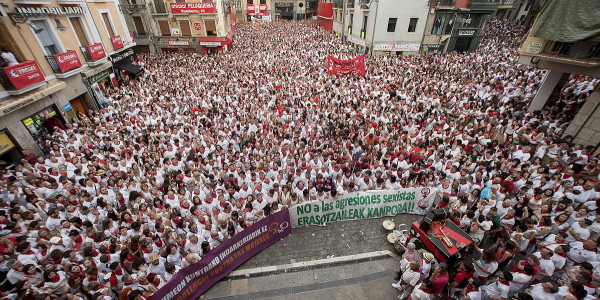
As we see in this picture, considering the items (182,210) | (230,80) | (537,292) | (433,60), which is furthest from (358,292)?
(433,60)

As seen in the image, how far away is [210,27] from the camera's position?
27781mm

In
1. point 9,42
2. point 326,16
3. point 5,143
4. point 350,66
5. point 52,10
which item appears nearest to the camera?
point 5,143

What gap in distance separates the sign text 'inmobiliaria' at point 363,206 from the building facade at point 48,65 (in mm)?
12053

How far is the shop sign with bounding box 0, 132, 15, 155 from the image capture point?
9.44m

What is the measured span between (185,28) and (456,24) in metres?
30.5

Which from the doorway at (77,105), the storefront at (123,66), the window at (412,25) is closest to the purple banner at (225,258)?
the doorway at (77,105)

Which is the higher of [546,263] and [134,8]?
[134,8]

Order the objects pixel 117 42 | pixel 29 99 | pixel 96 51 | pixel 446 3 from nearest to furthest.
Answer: pixel 29 99 < pixel 96 51 < pixel 117 42 < pixel 446 3

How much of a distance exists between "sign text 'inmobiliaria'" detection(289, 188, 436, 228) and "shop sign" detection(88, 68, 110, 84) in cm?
1573

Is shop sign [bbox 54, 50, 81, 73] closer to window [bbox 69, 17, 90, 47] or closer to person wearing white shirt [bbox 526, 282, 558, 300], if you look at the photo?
window [bbox 69, 17, 90, 47]

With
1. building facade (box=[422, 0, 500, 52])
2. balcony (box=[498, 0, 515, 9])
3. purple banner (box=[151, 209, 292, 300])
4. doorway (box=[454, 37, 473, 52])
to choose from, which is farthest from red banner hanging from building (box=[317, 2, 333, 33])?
purple banner (box=[151, 209, 292, 300])

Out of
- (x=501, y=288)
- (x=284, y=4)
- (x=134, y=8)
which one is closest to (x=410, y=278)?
(x=501, y=288)

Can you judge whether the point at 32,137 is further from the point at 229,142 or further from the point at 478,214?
the point at 478,214

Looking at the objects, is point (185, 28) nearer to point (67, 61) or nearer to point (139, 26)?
point (139, 26)
